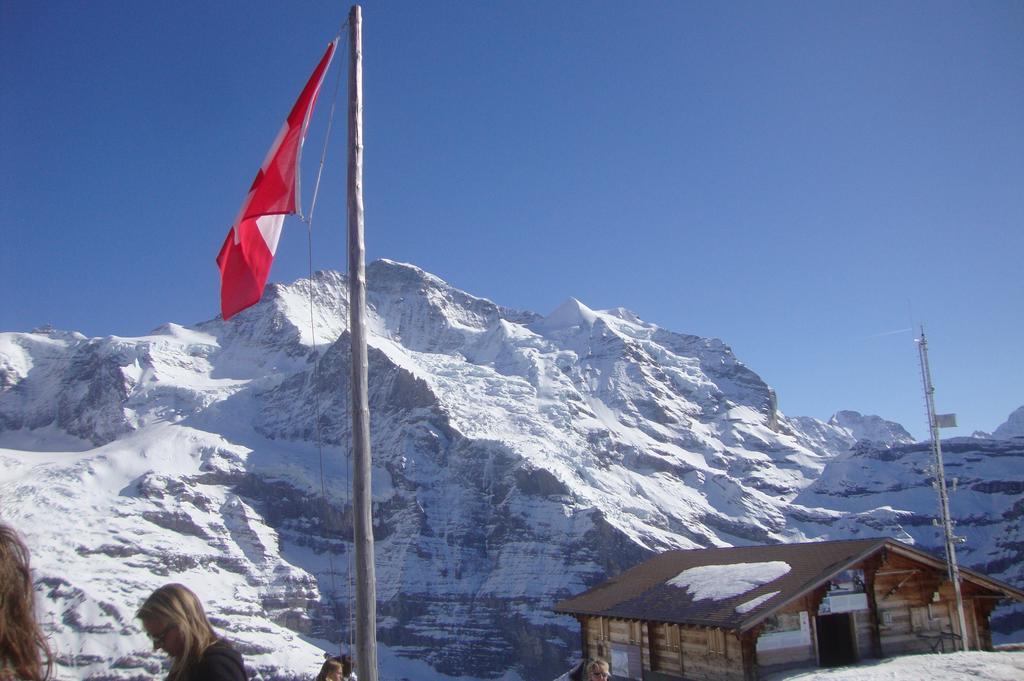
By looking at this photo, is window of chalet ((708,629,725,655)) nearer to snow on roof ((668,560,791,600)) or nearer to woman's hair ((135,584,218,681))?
snow on roof ((668,560,791,600))

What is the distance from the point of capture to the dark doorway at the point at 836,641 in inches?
866

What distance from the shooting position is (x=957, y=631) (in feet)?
76.9

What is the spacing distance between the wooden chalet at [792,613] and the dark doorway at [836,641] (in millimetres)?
40

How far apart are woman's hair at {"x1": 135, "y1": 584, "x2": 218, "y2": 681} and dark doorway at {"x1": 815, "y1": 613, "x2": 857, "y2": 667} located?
2009cm

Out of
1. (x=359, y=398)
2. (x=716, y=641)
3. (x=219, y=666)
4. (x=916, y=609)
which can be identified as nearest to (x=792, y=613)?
(x=716, y=641)

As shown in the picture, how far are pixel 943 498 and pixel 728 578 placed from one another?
25.6 ft

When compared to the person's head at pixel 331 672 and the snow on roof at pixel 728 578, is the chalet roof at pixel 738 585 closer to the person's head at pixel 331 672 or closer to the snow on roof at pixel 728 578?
the snow on roof at pixel 728 578

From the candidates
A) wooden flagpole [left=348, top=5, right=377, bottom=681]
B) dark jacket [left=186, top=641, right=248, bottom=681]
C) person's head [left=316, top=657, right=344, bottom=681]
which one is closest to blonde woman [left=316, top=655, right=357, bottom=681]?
person's head [left=316, top=657, right=344, bottom=681]

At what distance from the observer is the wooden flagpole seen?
8.16 meters

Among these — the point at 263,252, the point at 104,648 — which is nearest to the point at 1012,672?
the point at 263,252

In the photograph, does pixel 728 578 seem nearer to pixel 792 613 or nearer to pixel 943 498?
pixel 792 613

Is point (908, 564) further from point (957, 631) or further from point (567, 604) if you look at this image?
point (567, 604)

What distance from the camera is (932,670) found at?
17.8 metres

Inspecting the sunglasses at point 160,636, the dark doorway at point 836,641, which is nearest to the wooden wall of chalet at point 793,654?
the dark doorway at point 836,641
